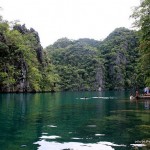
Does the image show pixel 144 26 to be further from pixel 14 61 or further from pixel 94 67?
pixel 94 67

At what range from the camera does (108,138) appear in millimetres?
18641

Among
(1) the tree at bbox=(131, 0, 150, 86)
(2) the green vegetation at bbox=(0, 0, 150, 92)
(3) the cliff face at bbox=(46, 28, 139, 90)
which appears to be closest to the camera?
(1) the tree at bbox=(131, 0, 150, 86)

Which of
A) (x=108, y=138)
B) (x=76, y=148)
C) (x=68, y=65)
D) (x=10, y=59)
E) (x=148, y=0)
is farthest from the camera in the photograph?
(x=68, y=65)

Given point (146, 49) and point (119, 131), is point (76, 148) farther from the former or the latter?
point (146, 49)

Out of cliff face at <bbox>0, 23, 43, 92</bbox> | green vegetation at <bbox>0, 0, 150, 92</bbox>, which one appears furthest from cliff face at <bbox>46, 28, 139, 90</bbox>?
cliff face at <bbox>0, 23, 43, 92</bbox>

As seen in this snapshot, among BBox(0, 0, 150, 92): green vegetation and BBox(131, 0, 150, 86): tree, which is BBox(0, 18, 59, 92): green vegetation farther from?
BBox(131, 0, 150, 86): tree

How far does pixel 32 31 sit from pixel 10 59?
3182 cm

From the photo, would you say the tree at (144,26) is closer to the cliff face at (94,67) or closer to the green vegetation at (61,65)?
the green vegetation at (61,65)

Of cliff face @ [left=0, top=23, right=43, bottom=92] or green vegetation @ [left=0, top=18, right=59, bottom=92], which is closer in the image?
cliff face @ [left=0, top=23, right=43, bottom=92]

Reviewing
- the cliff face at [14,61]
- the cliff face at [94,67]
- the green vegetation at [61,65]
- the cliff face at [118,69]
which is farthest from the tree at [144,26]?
the cliff face at [118,69]

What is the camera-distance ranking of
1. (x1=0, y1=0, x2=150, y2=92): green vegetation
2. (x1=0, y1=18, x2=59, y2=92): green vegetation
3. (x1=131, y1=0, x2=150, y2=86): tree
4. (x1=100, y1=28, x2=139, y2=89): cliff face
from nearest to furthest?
(x1=131, y1=0, x2=150, y2=86): tree, (x1=0, y1=0, x2=150, y2=92): green vegetation, (x1=0, y1=18, x2=59, y2=92): green vegetation, (x1=100, y1=28, x2=139, y2=89): cliff face

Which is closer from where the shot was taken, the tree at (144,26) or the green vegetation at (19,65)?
the tree at (144,26)

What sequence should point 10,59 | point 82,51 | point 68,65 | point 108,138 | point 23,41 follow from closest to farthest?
point 108,138, point 10,59, point 23,41, point 68,65, point 82,51

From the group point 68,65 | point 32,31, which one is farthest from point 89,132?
point 68,65
